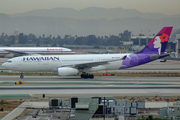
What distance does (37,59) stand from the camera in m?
39.8

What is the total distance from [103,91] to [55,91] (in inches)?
222

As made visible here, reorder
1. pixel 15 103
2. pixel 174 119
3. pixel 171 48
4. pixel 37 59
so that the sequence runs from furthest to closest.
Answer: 1. pixel 171 48
2. pixel 37 59
3. pixel 15 103
4. pixel 174 119

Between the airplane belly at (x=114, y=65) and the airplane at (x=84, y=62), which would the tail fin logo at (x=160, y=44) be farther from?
the airplane belly at (x=114, y=65)

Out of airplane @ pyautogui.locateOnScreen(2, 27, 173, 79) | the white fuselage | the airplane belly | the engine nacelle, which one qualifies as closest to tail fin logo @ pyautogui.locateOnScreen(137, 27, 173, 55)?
airplane @ pyautogui.locateOnScreen(2, 27, 173, 79)

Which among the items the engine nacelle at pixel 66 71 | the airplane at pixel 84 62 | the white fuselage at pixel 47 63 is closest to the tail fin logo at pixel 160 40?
the airplane at pixel 84 62

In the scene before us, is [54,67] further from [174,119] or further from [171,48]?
[171,48]

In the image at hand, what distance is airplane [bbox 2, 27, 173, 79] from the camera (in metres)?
39.0

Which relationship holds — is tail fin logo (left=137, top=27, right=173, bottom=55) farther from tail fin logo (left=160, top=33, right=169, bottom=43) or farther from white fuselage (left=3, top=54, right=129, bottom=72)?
white fuselage (left=3, top=54, right=129, bottom=72)

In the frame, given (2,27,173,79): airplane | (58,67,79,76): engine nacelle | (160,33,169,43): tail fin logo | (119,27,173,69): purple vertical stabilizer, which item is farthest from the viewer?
(160,33,169,43): tail fin logo

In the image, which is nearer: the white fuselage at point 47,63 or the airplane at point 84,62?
the airplane at point 84,62

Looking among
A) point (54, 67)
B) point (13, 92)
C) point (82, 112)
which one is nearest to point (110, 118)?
point (82, 112)

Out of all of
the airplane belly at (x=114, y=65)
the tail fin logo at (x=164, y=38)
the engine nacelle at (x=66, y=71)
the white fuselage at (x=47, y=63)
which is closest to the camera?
the engine nacelle at (x=66, y=71)

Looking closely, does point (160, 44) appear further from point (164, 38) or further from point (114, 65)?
point (114, 65)

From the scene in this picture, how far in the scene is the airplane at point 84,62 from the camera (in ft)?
128
